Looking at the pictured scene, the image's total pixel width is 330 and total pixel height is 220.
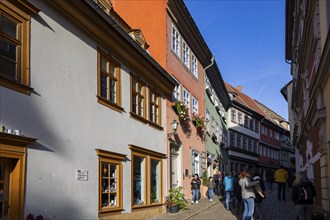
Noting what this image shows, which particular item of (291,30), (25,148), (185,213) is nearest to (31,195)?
(25,148)

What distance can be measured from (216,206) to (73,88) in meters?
11.4

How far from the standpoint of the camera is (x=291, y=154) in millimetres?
76000

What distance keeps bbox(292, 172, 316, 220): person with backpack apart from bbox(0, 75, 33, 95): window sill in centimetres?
639

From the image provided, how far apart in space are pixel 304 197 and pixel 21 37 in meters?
7.09

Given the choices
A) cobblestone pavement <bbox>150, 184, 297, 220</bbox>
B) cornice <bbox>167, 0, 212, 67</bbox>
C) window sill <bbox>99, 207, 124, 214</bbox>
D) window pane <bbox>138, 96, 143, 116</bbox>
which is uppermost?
cornice <bbox>167, 0, 212, 67</bbox>

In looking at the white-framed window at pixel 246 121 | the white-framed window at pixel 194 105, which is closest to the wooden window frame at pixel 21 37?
the white-framed window at pixel 194 105

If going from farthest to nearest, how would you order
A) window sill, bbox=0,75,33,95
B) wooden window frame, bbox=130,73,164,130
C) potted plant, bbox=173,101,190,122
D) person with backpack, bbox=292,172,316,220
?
potted plant, bbox=173,101,190,122, wooden window frame, bbox=130,73,164,130, person with backpack, bbox=292,172,316,220, window sill, bbox=0,75,33,95

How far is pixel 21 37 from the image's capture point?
8.81m

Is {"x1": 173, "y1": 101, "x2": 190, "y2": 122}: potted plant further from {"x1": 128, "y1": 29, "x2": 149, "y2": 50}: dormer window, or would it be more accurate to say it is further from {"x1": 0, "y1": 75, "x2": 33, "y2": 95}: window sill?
{"x1": 0, "y1": 75, "x2": 33, "y2": 95}: window sill

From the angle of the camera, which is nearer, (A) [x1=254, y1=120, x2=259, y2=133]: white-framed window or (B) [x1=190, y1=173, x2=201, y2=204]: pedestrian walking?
(B) [x1=190, y1=173, x2=201, y2=204]: pedestrian walking

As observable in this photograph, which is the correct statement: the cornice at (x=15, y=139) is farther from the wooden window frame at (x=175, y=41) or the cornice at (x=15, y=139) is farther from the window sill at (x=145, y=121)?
the wooden window frame at (x=175, y=41)

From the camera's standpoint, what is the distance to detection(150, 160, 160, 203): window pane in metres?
16.5

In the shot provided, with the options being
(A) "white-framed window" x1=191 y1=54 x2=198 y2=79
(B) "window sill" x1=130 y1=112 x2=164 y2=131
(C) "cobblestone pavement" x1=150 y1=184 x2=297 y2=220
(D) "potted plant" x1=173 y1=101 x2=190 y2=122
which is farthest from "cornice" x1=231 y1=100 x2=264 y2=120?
(B) "window sill" x1=130 y1=112 x2=164 y2=131

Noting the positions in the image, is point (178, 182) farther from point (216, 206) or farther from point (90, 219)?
point (90, 219)
